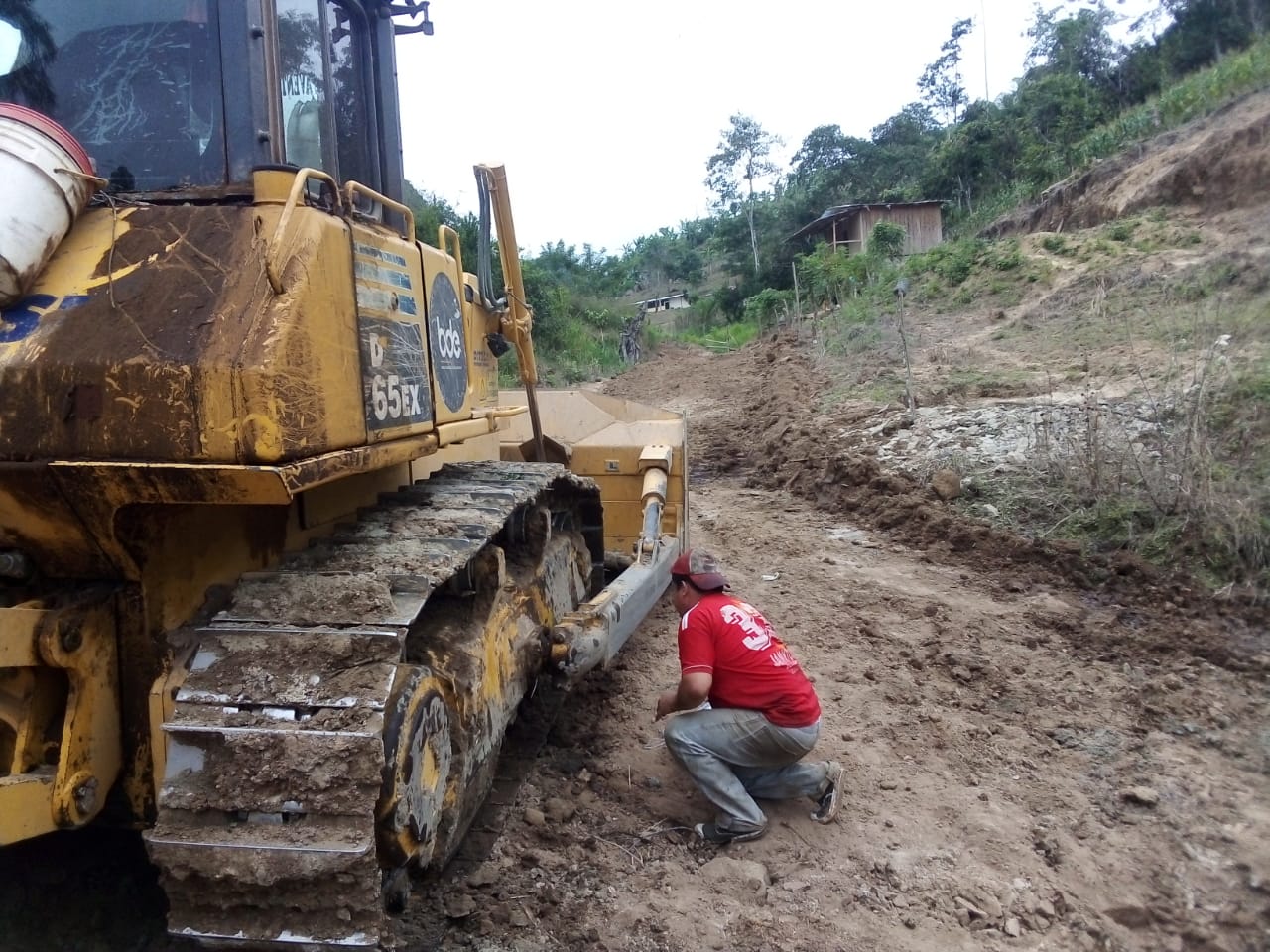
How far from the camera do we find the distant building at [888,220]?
3023 cm

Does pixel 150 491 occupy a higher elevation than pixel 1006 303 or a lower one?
lower

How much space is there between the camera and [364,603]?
2471 mm

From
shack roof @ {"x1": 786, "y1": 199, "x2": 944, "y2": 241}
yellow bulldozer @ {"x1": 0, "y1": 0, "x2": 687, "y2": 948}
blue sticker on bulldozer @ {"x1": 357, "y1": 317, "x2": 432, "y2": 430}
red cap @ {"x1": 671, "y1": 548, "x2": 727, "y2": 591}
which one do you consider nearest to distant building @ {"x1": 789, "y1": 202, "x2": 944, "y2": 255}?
shack roof @ {"x1": 786, "y1": 199, "x2": 944, "y2": 241}

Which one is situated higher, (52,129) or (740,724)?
(52,129)

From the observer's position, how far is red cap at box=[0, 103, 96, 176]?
2.37m

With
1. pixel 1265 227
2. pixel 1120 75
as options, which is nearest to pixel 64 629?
pixel 1265 227

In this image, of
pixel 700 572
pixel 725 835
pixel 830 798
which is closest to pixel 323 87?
pixel 700 572

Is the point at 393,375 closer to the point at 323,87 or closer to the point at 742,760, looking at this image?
the point at 323,87

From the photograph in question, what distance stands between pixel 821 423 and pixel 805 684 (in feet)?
23.7

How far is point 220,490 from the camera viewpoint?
7.08 feet

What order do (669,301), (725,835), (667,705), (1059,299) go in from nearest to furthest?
(725,835)
(667,705)
(1059,299)
(669,301)

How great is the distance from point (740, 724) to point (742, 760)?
0.14 meters

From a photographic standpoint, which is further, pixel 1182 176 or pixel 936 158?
pixel 936 158

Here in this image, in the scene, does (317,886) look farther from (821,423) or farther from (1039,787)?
(821,423)
